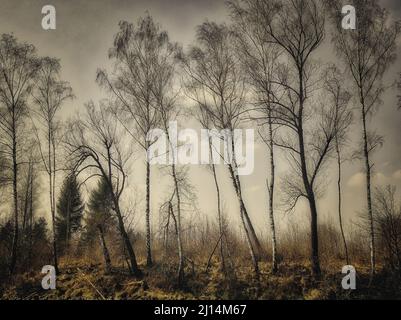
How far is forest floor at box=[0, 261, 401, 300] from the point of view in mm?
14578

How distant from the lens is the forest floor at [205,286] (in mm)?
14578

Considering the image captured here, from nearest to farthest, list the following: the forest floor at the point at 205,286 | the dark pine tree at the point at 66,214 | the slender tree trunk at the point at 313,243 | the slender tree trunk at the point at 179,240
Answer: the forest floor at the point at 205,286 < the slender tree trunk at the point at 313,243 < the slender tree trunk at the point at 179,240 < the dark pine tree at the point at 66,214

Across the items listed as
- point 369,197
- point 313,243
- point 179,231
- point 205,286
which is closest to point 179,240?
point 179,231

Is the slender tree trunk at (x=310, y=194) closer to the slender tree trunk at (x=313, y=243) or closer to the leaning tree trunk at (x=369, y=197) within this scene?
the slender tree trunk at (x=313, y=243)

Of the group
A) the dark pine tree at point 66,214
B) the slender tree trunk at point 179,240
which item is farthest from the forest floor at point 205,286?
the dark pine tree at point 66,214

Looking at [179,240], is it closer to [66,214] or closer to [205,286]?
[205,286]

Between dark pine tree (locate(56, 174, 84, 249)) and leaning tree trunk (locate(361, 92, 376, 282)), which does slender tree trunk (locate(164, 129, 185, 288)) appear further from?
dark pine tree (locate(56, 174, 84, 249))

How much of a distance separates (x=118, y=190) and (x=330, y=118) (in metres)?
11.6

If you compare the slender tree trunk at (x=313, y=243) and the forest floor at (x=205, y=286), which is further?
the slender tree trunk at (x=313, y=243)

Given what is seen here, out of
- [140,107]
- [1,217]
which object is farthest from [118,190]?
[1,217]

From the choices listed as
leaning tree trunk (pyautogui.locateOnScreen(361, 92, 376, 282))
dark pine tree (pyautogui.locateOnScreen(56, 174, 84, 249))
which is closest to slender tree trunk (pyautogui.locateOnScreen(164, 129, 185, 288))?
leaning tree trunk (pyautogui.locateOnScreen(361, 92, 376, 282))

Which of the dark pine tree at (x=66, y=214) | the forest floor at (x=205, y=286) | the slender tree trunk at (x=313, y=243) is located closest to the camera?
the forest floor at (x=205, y=286)

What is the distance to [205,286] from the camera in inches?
622

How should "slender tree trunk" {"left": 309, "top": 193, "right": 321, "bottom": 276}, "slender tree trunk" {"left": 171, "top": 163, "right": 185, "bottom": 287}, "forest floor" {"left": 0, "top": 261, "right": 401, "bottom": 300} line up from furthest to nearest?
"slender tree trunk" {"left": 171, "top": 163, "right": 185, "bottom": 287} < "slender tree trunk" {"left": 309, "top": 193, "right": 321, "bottom": 276} < "forest floor" {"left": 0, "top": 261, "right": 401, "bottom": 300}
